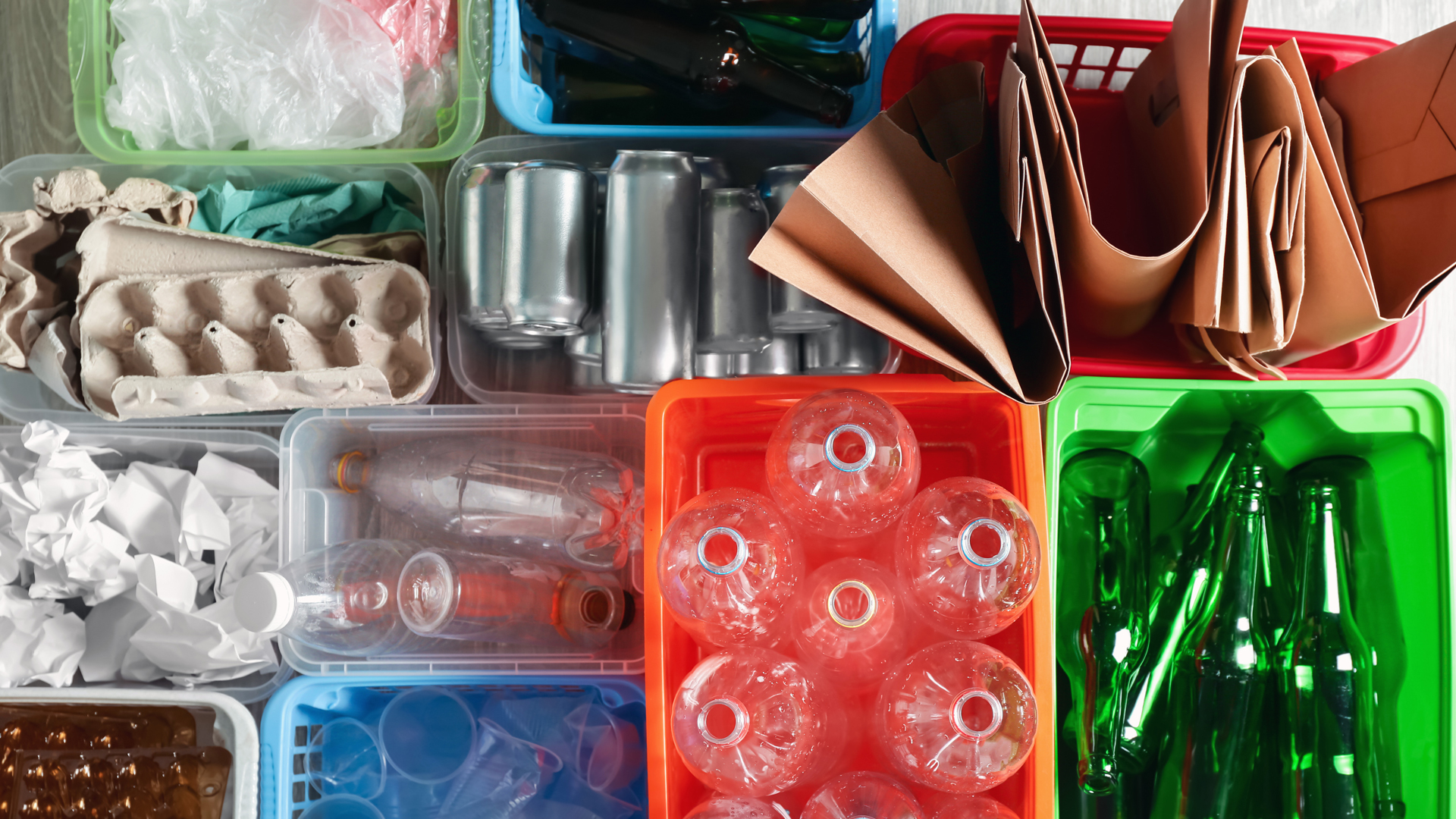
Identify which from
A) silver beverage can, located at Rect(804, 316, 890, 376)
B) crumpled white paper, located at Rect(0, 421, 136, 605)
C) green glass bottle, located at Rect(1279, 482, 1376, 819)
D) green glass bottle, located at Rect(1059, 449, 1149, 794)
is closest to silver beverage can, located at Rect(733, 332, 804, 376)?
silver beverage can, located at Rect(804, 316, 890, 376)

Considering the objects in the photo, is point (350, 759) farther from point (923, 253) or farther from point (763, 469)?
point (923, 253)

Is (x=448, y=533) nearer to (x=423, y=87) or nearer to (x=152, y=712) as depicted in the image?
(x=152, y=712)

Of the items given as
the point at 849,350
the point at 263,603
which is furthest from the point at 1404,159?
the point at 263,603

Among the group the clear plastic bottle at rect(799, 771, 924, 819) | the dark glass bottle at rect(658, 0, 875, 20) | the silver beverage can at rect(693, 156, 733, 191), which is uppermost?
the dark glass bottle at rect(658, 0, 875, 20)

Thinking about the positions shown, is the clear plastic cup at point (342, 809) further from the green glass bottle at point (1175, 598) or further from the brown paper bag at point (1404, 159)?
the brown paper bag at point (1404, 159)

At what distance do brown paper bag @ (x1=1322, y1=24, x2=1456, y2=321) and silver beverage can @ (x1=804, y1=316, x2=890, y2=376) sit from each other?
379 mm

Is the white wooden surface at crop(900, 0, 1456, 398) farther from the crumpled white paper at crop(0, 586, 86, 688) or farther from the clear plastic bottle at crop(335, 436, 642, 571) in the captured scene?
the crumpled white paper at crop(0, 586, 86, 688)

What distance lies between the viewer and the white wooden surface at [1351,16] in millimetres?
882

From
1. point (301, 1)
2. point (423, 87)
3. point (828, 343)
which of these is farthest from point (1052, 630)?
point (301, 1)

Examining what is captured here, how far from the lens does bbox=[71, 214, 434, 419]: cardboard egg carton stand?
78 cm

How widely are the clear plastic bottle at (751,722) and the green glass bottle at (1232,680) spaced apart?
0.35 m

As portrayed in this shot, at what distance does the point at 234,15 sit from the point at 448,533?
22.1 inches

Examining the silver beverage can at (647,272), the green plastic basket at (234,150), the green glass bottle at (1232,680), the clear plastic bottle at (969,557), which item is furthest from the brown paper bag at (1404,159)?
the green plastic basket at (234,150)

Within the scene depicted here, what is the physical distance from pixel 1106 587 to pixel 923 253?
36 cm
